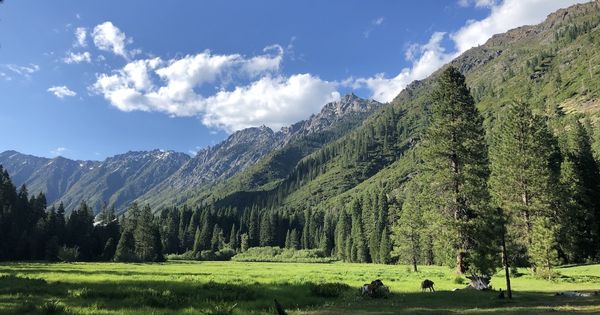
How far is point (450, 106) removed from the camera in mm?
49719

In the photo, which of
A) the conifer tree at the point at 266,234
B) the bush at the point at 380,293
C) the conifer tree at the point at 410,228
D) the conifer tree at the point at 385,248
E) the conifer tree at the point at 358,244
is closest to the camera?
the bush at the point at 380,293

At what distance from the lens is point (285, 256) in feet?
506

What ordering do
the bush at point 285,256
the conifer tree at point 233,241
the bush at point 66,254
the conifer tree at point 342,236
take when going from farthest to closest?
the conifer tree at point 233,241 → the conifer tree at point 342,236 → the bush at point 285,256 → the bush at point 66,254

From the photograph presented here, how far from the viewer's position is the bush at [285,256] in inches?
5624

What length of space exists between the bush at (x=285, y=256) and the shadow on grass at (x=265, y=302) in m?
113

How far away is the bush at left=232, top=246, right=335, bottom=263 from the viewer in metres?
143

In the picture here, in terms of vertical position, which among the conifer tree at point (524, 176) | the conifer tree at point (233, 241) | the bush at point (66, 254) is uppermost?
the conifer tree at point (524, 176)

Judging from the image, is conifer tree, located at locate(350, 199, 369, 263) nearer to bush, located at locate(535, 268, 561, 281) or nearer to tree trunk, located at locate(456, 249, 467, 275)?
tree trunk, located at locate(456, 249, 467, 275)

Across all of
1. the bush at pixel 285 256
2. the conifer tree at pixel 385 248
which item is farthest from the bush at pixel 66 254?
the conifer tree at pixel 385 248

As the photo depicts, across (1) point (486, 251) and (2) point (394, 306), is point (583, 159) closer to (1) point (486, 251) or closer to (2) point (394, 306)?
(1) point (486, 251)

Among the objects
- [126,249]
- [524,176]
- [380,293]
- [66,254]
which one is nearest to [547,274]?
[524,176]

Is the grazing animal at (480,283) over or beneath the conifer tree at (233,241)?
beneath

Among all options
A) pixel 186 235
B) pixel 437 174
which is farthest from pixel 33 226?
pixel 437 174

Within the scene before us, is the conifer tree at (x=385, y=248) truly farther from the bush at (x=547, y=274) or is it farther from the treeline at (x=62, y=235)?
the bush at (x=547, y=274)
